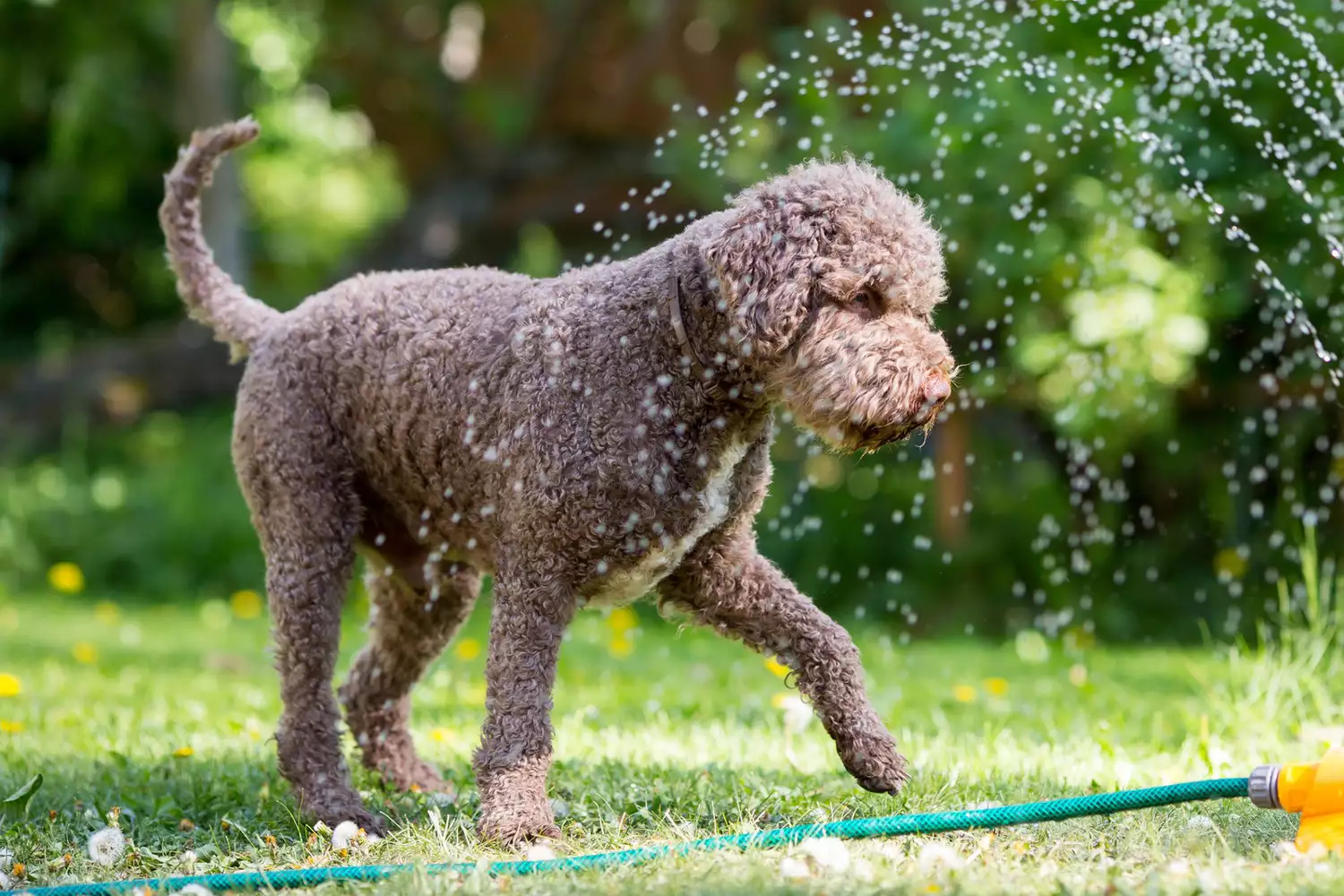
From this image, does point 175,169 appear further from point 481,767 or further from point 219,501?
point 219,501

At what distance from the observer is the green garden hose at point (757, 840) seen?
2854mm

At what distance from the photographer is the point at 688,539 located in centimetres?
325

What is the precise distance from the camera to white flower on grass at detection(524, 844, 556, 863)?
9.41 ft

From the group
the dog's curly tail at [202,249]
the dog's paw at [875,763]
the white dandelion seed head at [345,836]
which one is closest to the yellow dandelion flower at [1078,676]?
the dog's paw at [875,763]

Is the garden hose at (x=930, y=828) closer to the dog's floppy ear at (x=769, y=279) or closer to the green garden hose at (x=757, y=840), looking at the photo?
the green garden hose at (x=757, y=840)

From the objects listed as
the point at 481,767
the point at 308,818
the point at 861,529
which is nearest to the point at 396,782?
the point at 308,818

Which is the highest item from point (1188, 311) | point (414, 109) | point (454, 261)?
point (414, 109)

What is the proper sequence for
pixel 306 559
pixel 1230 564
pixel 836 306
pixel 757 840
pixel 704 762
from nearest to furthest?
pixel 757 840 → pixel 836 306 → pixel 306 559 → pixel 704 762 → pixel 1230 564

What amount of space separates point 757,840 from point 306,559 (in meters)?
1.41

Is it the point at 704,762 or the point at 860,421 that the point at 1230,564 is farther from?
the point at 860,421

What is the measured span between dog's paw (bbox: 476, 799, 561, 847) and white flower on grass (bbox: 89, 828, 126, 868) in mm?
783

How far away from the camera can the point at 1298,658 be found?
4.79 metres

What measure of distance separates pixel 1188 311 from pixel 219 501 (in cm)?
568

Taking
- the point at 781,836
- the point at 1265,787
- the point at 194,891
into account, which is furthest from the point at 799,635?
the point at 194,891
